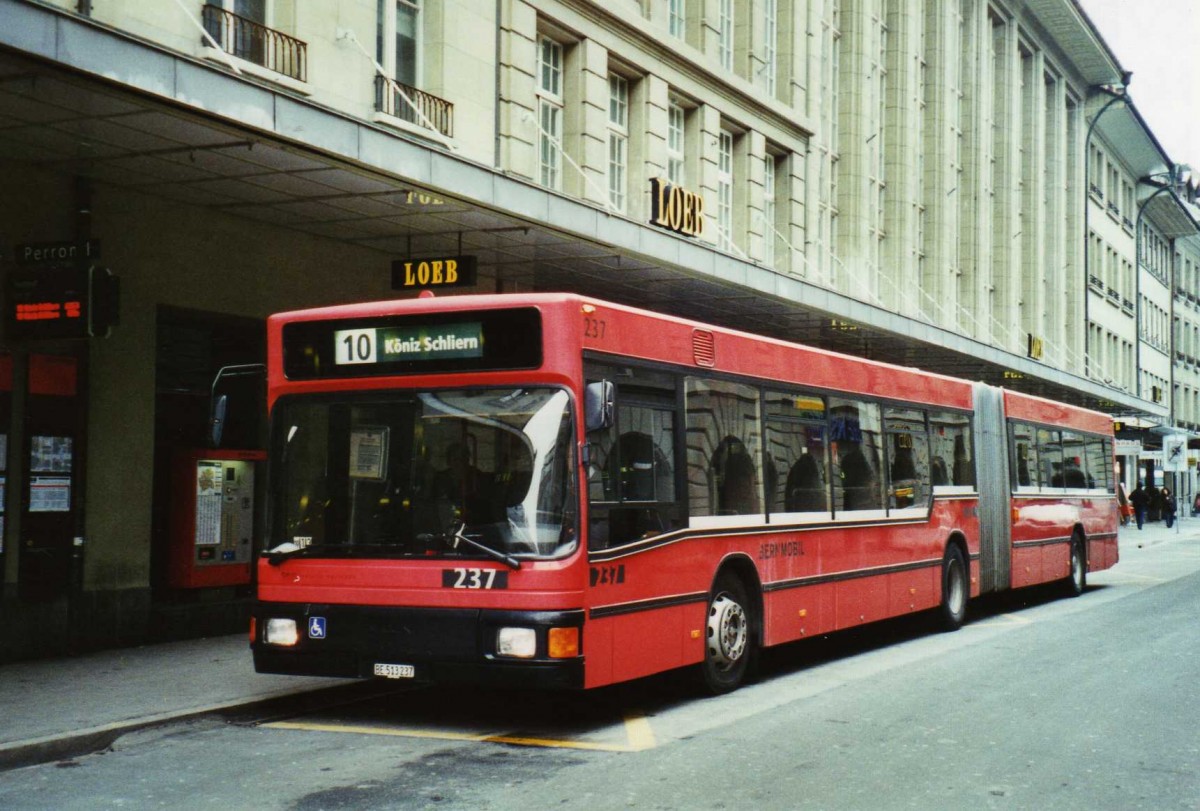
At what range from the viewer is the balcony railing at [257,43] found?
14.1 meters

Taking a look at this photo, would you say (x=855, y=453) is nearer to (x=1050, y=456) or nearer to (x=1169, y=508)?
(x=1050, y=456)

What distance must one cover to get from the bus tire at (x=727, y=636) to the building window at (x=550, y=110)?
1032 centimetres

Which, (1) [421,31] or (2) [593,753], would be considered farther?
(1) [421,31]

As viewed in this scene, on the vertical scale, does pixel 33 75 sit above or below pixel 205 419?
above

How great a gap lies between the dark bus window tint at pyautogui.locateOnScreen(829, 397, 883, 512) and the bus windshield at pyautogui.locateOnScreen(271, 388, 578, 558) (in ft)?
15.3

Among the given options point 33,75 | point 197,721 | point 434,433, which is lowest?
point 197,721

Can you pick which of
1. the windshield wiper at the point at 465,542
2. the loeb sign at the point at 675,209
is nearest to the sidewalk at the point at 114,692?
the windshield wiper at the point at 465,542

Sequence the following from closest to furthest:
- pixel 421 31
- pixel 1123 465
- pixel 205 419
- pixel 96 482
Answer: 1. pixel 96 482
2. pixel 205 419
3. pixel 421 31
4. pixel 1123 465

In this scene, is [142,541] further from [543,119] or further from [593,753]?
[543,119]

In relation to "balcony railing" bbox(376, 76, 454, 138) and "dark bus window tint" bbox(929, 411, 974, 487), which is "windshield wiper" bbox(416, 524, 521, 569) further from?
"balcony railing" bbox(376, 76, 454, 138)

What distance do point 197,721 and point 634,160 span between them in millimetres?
14627

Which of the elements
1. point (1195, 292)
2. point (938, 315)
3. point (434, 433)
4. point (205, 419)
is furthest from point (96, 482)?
point (1195, 292)

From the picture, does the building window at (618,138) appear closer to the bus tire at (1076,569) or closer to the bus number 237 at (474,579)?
the bus tire at (1076,569)

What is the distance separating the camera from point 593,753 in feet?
27.1
